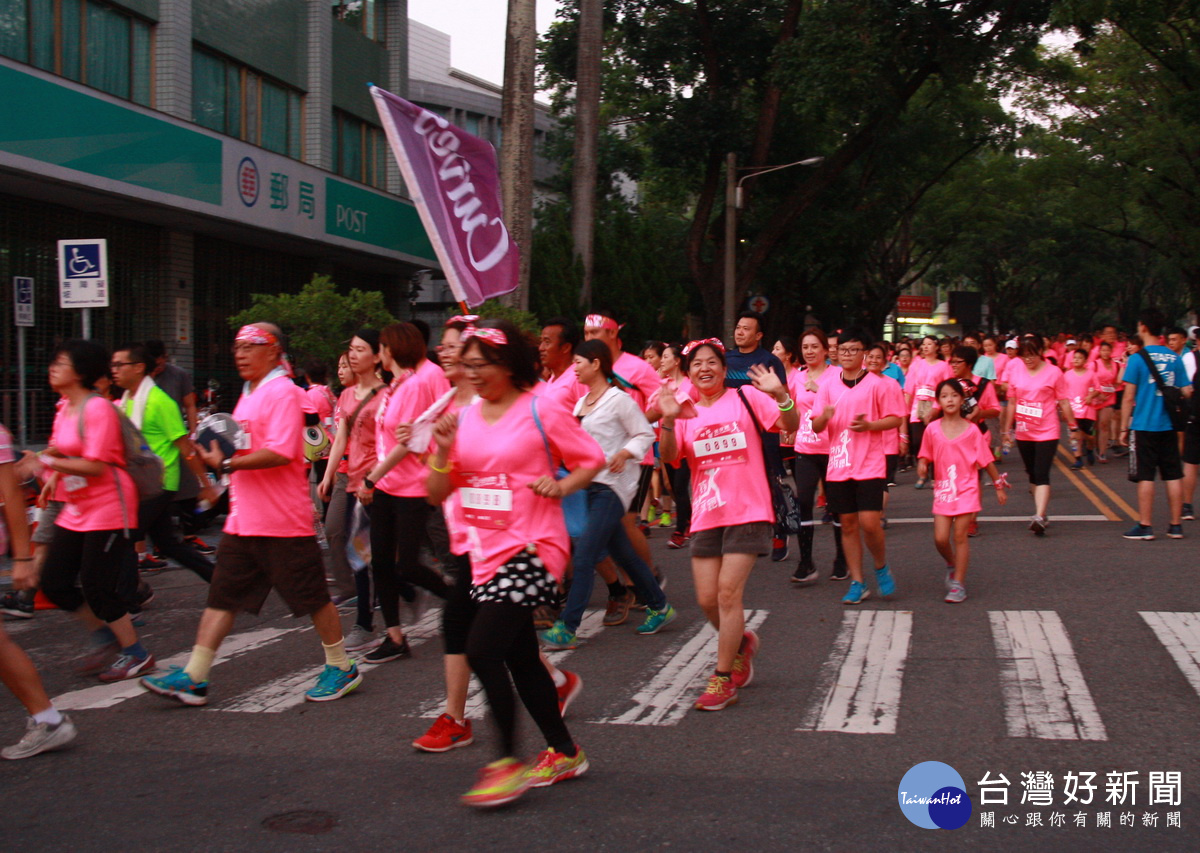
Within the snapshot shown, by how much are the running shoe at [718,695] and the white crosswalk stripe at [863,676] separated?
0.36m

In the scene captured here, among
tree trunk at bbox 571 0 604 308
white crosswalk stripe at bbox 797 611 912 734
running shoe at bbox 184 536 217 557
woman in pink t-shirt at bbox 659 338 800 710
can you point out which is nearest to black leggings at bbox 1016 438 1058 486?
white crosswalk stripe at bbox 797 611 912 734

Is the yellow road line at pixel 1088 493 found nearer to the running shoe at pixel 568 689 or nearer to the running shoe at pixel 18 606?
the running shoe at pixel 568 689

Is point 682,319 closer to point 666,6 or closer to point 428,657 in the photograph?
point 666,6

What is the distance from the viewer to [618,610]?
25.3 feet

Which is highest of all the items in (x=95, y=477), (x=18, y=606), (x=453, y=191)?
(x=453, y=191)

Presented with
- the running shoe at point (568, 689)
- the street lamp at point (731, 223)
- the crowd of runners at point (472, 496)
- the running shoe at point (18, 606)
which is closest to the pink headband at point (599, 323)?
the crowd of runners at point (472, 496)

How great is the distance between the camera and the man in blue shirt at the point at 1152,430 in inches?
409

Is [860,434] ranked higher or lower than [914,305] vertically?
lower

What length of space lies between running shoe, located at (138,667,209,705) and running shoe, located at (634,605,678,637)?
8.71 feet

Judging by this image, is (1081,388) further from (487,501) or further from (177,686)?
(487,501)

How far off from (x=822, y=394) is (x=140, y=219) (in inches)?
548

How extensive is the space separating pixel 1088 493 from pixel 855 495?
700 centimetres

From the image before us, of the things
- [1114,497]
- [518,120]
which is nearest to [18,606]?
[1114,497]

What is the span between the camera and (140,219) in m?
18.8
